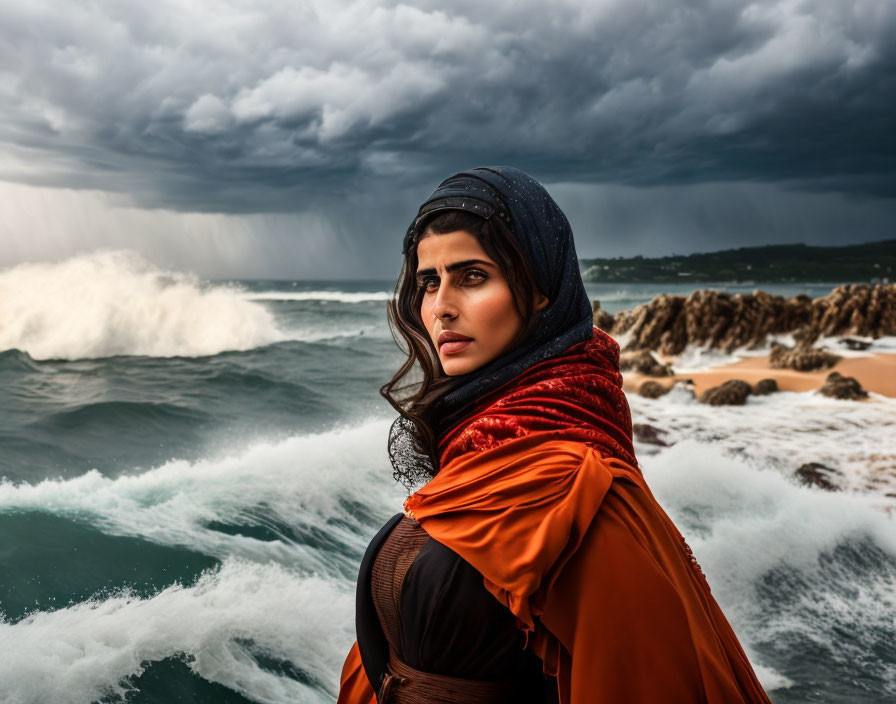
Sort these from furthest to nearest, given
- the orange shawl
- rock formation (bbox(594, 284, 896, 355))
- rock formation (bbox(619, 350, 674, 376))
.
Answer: rock formation (bbox(594, 284, 896, 355))
rock formation (bbox(619, 350, 674, 376))
the orange shawl

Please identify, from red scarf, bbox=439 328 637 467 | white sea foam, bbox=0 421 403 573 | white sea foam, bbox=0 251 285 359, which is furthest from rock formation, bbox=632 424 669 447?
white sea foam, bbox=0 251 285 359

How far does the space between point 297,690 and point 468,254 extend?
117 inches

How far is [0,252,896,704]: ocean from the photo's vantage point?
135 inches

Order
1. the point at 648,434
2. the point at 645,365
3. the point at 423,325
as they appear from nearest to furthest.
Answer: the point at 423,325
the point at 648,434
the point at 645,365

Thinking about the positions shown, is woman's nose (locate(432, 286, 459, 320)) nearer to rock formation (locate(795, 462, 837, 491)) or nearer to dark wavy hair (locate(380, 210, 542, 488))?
dark wavy hair (locate(380, 210, 542, 488))

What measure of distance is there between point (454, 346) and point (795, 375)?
11.0 m

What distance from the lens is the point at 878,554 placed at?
218 inches

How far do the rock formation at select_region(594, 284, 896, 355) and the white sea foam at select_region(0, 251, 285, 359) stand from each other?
10.5 metres

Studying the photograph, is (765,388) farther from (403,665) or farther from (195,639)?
(403,665)

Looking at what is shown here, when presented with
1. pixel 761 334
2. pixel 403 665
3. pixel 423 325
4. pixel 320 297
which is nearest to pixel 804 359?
pixel 761 334

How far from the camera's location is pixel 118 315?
49.1 ft

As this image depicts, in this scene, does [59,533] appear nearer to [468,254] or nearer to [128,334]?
[468,254]

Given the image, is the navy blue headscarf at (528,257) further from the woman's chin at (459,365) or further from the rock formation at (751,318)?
the rock formation at (751,318)

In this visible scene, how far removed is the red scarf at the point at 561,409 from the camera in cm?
121
